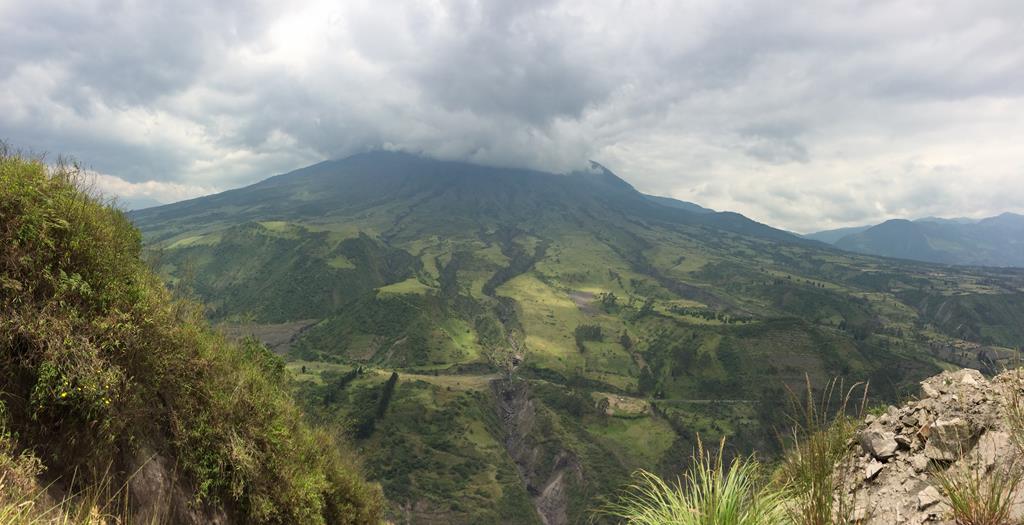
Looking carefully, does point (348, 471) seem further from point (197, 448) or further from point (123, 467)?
point (123, 467)

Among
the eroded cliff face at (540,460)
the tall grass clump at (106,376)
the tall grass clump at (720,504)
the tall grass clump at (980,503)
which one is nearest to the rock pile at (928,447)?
the tall grass clump at (980,503)

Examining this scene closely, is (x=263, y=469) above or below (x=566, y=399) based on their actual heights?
above

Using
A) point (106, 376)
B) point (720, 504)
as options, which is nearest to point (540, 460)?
point (106, 376)

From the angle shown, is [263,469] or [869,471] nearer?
[869,471]

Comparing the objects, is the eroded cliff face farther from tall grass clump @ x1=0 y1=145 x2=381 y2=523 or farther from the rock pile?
the rock pile

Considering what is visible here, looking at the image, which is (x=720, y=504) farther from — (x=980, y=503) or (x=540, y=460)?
(x=540, y=460)

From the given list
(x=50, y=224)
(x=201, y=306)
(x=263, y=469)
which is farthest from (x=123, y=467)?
(x=201, y=306)
